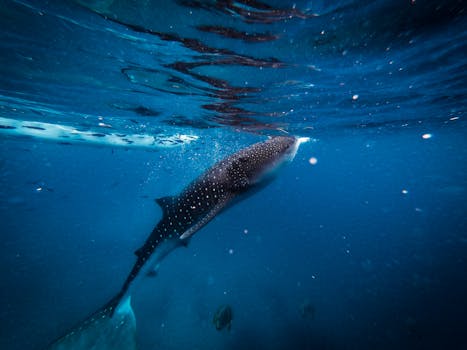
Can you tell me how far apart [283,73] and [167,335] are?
17.5 metres

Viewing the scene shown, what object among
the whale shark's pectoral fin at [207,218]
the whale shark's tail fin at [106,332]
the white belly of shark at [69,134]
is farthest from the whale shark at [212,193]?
the white belly of shark at [69,134]

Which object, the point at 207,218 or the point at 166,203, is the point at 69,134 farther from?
the point at 207,218

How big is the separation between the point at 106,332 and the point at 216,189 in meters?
4.46

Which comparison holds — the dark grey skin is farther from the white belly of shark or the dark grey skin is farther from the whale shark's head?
the white belly of shark

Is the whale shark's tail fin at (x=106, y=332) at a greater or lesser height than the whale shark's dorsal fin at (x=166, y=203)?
lesser

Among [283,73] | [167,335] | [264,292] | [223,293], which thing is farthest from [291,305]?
[283,73]

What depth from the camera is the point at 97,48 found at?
320 inches

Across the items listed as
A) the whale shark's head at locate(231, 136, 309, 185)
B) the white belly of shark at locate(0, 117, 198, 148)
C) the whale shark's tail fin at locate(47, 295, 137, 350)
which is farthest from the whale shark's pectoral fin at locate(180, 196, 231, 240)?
the white belly of shark at locate(0, 117, 198, 148)

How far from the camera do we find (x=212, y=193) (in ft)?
13.0

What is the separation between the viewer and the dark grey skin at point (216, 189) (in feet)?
12.3

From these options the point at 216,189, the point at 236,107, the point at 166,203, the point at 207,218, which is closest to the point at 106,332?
the point at 166,203

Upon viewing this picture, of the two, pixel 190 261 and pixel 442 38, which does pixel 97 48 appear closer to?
pixel 442 38

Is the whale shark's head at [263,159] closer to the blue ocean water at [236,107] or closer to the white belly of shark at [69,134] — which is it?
the blue ocean water at [236,107]

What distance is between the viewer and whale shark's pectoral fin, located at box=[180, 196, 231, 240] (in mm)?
3510
